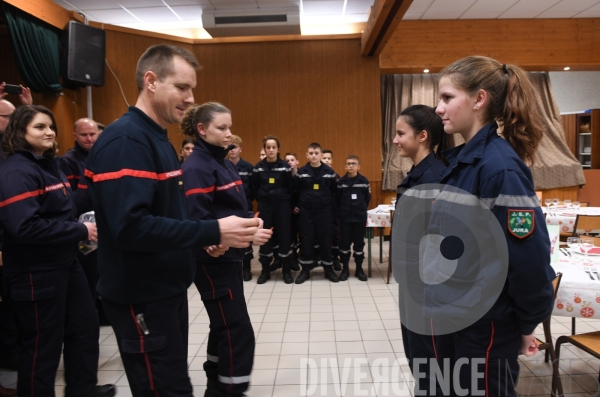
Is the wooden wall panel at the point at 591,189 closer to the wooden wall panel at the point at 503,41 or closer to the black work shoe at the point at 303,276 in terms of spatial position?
the wooden wall panel at the point at 503,41

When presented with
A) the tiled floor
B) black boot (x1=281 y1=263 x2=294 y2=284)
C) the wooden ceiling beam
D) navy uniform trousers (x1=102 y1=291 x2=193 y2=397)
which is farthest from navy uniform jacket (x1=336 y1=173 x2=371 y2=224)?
navy uniform trousers (x1=102 y1=291 x2=193 y2=397)

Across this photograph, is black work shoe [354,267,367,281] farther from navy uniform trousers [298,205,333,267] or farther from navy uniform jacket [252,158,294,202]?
navy uniform jacket [252,158,294,202]

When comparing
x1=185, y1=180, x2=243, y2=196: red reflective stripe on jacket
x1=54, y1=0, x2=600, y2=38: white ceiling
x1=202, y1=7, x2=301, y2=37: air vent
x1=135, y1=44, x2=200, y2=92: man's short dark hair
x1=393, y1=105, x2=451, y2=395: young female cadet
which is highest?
x1=54, y1=0, x2=600, y2=38: white ceiling

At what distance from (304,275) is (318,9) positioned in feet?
15.2

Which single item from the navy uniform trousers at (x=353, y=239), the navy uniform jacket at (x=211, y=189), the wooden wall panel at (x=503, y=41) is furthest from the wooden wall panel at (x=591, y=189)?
the navy uniform jacket at (x=211, y=189)

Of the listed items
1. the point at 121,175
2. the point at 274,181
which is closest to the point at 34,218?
the point at 121,175

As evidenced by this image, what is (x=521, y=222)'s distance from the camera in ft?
4.13

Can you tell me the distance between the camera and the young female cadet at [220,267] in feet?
7.48

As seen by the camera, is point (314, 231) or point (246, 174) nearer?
point (314, 231)

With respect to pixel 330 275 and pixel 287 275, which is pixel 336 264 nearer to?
pixel 330 275

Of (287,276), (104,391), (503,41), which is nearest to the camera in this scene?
(104,391)

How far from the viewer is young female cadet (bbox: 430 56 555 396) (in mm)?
1266

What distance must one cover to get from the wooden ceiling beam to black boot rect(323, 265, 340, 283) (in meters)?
3.41

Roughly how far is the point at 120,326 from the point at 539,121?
163 centimetres
